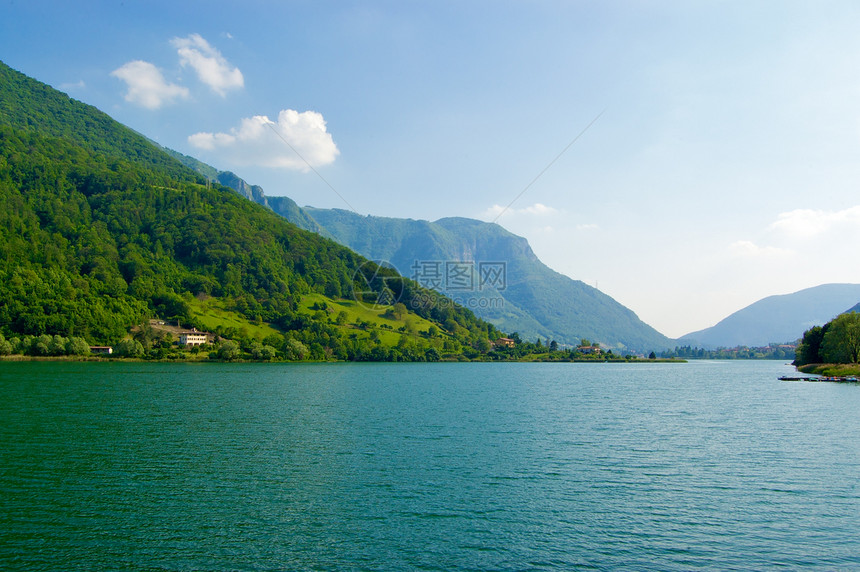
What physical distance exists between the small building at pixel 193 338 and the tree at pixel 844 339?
15704 cm

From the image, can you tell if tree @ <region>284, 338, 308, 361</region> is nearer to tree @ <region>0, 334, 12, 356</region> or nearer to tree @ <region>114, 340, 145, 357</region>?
tree @ <region>114, 340, 145, 357</region>

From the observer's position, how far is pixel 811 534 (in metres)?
20.4

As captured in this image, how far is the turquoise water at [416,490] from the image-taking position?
1836 centimetres

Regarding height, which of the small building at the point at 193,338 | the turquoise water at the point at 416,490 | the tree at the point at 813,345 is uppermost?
the tree at the point at 813,345

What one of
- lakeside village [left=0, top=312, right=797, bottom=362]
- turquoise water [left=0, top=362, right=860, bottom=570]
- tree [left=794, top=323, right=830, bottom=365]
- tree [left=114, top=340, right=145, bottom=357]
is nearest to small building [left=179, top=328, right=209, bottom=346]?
lakeside village [left=0, top=312, right=797, bottom=362]

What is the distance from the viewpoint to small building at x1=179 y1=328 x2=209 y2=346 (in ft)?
492

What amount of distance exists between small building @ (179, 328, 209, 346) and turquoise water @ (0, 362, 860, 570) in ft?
346

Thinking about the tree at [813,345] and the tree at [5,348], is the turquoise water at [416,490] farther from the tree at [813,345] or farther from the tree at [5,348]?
the tree at [813,345]

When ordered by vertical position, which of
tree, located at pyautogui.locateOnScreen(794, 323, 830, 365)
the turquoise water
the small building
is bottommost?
the turquoise water

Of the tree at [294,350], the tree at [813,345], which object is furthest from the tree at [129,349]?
the tree at [813,345]

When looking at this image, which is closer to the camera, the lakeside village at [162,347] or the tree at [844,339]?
the tree at [844,339]

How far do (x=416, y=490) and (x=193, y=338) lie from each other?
14536cm

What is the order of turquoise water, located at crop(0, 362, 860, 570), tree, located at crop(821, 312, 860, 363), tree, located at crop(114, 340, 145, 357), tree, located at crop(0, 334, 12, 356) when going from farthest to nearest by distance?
tree, located at crop(114, 340, 145, 357), tree, located at crop(0, 334, 12, 356), tree, located at crop(821, 312, 860, 363), turquoise water, located at crop(0, 362, 860, 570)

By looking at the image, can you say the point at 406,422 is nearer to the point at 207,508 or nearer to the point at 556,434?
the point at 556,434
